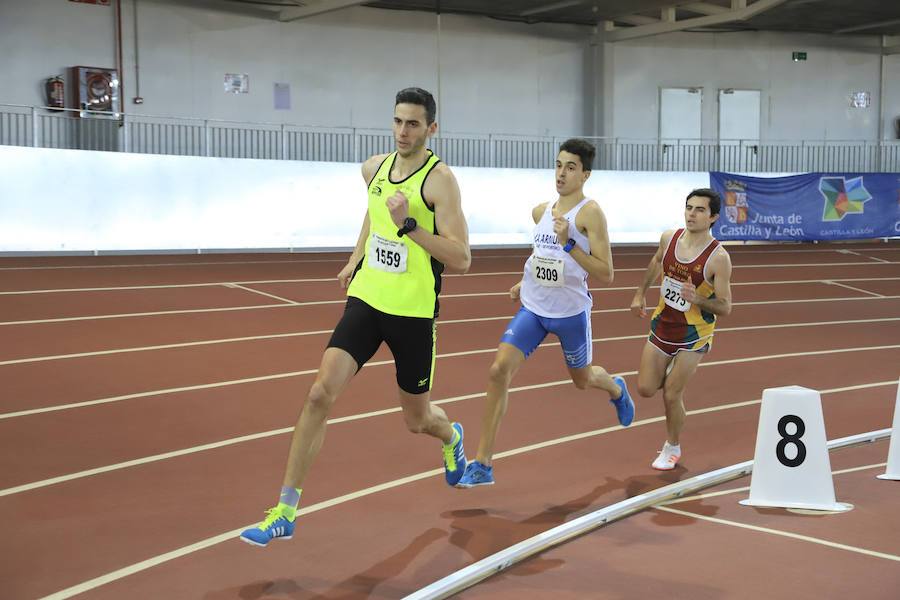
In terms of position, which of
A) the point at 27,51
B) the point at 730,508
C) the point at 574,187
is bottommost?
the point at 730,508

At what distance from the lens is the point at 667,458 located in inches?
244

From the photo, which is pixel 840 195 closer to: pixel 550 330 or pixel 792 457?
pixel 550 330

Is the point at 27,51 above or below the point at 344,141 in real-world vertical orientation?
above

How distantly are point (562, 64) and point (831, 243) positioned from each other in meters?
8.75

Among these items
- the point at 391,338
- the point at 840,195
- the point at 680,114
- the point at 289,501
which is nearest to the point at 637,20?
the point at 680,114

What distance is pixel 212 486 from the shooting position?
554 cm

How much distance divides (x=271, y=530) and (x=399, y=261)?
1266 millimetres

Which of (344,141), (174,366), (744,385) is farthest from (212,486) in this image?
(344,141)

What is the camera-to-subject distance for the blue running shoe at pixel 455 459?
527cm

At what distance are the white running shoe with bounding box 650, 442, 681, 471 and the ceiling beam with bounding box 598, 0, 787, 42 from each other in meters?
20.0

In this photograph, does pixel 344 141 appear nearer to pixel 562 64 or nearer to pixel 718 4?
pixel 562 64

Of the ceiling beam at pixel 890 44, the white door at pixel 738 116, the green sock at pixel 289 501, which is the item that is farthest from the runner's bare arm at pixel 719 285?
the ceiling beam at pixel 890 44

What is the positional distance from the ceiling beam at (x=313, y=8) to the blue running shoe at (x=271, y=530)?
65.0 feet

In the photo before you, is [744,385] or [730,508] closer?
[730,508]
